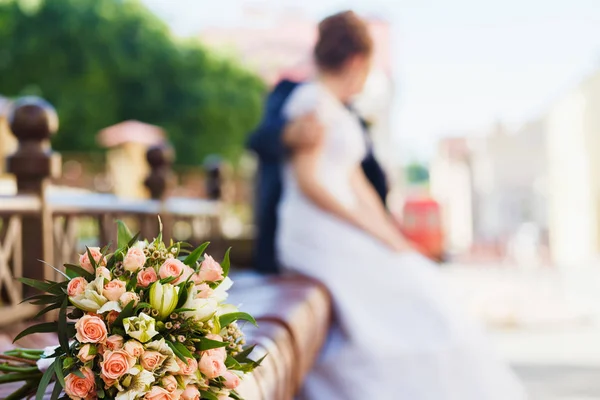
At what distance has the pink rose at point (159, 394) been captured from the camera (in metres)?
1.14

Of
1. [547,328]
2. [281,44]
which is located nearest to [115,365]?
[547,328]

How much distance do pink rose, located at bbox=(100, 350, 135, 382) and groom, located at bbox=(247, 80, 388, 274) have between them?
230 centimetres

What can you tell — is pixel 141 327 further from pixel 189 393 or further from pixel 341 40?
pixel 341 40

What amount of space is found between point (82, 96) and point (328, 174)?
2265cm

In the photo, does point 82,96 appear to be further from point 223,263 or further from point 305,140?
point 223,263

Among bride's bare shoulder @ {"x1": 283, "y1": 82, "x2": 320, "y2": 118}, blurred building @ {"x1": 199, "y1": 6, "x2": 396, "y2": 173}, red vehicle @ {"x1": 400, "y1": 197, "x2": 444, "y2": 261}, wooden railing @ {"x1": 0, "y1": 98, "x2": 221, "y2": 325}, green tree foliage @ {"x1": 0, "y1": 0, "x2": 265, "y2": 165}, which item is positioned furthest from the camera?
blurred building @ {"x1": 199, "y1": 6, "x2": 396, "y2": 173}

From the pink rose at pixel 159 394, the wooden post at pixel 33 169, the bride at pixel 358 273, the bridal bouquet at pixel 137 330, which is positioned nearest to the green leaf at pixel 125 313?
the bridal bouquet at pixel 137 330

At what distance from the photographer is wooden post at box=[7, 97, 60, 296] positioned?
115 inches

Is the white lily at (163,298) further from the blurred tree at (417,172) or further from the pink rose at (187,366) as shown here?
the blurred tree at (417,172)

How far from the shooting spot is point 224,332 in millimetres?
1273

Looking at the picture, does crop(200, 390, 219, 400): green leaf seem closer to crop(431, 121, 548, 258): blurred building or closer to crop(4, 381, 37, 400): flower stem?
crop(4, 381, 37, 400): flower stem

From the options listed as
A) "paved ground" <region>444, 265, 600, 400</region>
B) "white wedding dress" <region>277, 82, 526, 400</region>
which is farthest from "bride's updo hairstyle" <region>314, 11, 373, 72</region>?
"paved ground" <region>444, 265, 600, 400</region>

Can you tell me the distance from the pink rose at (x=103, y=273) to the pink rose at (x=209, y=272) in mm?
140

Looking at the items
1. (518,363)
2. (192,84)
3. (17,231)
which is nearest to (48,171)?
(17,231)
